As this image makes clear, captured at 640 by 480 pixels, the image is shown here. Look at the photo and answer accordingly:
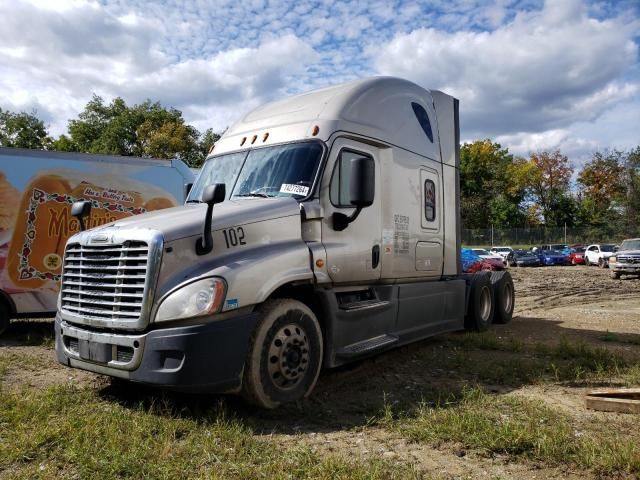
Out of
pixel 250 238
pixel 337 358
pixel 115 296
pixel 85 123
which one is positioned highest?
pixel 85 123

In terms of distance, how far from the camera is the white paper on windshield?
17.9ft

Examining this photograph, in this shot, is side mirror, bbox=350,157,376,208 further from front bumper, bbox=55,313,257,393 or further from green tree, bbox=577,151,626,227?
green tree, bbox=577,151,626,227

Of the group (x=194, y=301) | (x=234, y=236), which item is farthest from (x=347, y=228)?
(x=194, y=301)

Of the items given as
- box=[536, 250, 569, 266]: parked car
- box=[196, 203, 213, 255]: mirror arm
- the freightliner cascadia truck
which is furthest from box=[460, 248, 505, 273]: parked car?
box=[536, 250, 569, 266]: parked car

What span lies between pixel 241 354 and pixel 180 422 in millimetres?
737

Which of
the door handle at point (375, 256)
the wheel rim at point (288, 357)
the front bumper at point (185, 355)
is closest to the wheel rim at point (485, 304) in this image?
the door handle at point (375, 256)

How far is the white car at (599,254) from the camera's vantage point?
36.7 m

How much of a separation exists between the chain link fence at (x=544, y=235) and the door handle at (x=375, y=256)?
1899 inches

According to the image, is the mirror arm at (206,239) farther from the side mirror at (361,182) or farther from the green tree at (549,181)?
the green tree at (549,181)

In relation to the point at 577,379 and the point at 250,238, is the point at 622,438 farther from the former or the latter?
the point at 250,238

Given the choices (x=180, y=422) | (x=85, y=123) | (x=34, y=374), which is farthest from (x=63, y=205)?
(x=85, y=123)

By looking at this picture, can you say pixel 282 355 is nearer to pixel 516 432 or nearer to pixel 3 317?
pixel 516 432

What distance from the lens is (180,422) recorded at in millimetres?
4422

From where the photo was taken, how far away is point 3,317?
8609 mm
